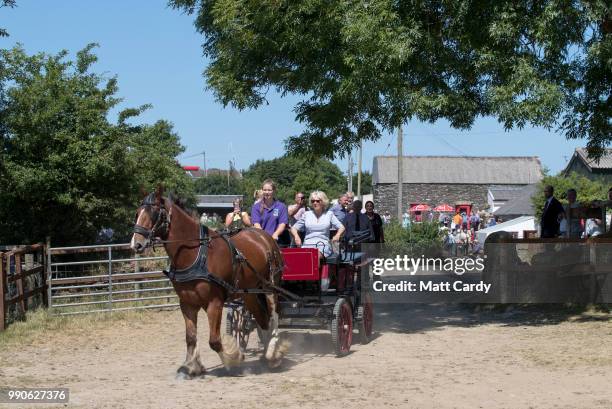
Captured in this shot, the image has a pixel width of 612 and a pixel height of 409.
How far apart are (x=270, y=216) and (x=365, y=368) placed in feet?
9.10

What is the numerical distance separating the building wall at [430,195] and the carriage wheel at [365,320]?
59719mm

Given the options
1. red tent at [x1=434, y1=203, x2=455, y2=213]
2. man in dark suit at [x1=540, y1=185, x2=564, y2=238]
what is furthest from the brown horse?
red tent at [x1=434, y1=203, x2=455, y2=213]

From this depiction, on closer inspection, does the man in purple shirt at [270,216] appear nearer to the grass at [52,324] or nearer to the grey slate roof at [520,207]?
the grass at [52,324]

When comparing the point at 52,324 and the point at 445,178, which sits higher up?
the point at 445,178

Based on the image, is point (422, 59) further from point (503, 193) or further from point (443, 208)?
point (503, 193)

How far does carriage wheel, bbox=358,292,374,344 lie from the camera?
1188 centimetres

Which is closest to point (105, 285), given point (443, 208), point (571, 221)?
point (571, 221)

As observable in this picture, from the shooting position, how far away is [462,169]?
3086 inches

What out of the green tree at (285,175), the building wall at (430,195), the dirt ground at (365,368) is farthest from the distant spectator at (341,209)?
the building wall at (430,195)

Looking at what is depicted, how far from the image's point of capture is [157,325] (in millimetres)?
14461

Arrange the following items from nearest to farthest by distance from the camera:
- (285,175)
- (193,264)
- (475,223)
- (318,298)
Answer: (193,264) < (318,298) < (475,223) < (285,175)

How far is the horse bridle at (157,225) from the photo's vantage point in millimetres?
8880

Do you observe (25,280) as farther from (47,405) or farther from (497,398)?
(497,398)

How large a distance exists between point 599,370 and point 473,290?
6.46 metres
